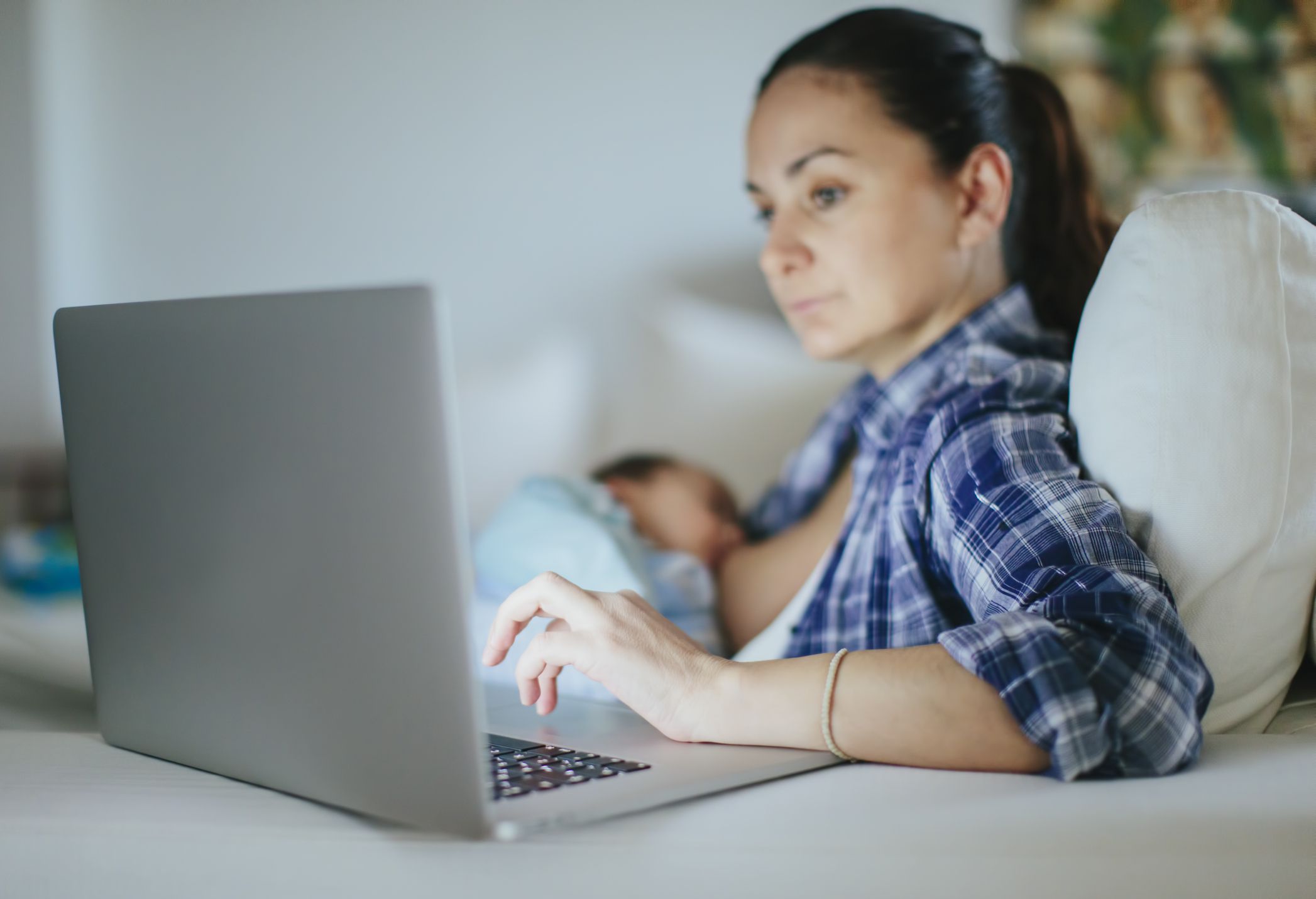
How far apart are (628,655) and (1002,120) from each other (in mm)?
854

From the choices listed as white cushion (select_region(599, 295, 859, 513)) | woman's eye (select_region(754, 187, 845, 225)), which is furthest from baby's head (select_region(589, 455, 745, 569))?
woman's eye (select_region(754, 187, 845, 225))

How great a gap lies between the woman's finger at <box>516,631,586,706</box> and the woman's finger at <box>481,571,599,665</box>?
0.04ft

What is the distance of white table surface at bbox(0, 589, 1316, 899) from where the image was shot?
0.55 metres

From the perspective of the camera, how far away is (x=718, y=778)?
2.14 ft

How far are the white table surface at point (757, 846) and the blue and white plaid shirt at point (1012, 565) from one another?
54mm

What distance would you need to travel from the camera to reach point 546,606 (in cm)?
76

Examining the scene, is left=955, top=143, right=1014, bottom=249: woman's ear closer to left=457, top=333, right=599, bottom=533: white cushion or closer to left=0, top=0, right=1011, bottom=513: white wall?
left=457, top=333, right=599, bottom=533: white cushion

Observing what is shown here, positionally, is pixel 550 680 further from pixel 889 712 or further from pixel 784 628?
pixel 784 628

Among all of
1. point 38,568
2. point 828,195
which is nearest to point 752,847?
point 828,195

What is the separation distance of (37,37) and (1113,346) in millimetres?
2450

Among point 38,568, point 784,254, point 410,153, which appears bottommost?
point 38,568

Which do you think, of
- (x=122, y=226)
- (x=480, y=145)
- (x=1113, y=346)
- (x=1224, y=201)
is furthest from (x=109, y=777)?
(x=122, y=226)

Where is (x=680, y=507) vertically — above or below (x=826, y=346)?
below

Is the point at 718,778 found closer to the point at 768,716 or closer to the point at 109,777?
the point at 768,716
